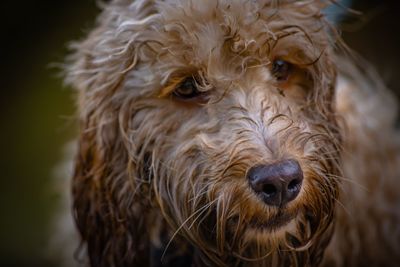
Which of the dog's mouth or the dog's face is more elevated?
the dog's face

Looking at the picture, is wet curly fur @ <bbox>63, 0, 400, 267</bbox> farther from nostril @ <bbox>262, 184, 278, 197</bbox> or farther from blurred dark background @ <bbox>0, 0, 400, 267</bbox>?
blurred dark background @ <bbox>0, 0, 400, 267</bbox>

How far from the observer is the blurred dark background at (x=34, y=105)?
221 inches

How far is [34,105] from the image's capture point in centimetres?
581

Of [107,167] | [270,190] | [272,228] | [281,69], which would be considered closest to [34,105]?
[107,167]

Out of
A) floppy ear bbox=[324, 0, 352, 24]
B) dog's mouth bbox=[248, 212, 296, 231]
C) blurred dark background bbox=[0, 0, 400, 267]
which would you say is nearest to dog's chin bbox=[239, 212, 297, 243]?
dog's mouth bbox=[248, 212, 296, 231]

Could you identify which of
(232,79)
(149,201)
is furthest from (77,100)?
(232,79)

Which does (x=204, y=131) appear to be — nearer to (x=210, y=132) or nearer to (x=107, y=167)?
(x=210, y=132)

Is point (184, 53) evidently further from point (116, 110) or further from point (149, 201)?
point (149, 201)

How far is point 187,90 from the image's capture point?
10.1 ft

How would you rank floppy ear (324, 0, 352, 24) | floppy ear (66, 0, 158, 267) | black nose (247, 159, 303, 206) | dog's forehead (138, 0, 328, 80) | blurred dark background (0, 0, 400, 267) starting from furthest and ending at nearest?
blurred dark background (0, 0, 400, 267)
floppy ear (324, 0, 352, 24)
floppy ear (66, 0, 158, 267)
dog's forehead (138, 0, 328, 80)
black nose (247, 159, 303, 206)

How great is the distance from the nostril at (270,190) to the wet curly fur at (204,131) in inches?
2.0

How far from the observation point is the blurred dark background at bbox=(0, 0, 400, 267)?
562 centimetres

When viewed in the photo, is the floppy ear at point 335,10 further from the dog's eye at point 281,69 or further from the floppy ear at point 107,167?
the floppy ear at point 107,167

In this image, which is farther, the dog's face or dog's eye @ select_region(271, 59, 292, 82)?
dog's eye @ select_region(271, 59, 292, 82)
